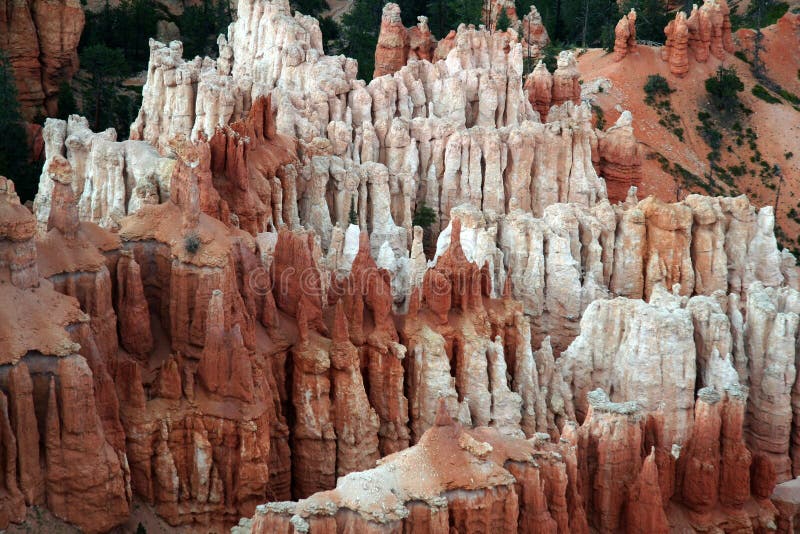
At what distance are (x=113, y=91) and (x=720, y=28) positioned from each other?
128 feet

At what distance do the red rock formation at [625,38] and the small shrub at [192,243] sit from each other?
52.1 m

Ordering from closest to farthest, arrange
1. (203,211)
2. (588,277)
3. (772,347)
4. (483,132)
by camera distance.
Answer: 1. (203,211)
2. (772,347)
3. (588,277)
4. (483,132)

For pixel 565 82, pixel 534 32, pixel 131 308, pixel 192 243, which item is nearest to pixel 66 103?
pixel 565 82

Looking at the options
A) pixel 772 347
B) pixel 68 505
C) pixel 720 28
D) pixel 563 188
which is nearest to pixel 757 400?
pixel 772 347

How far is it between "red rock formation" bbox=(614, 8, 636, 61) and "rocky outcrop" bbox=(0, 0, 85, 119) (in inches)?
1260

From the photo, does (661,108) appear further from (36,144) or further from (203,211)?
(203,211)

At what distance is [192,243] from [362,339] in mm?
5875

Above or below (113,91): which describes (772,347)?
below

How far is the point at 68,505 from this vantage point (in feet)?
111

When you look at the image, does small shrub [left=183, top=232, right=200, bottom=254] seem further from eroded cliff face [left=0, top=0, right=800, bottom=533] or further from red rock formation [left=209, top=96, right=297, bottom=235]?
red rock formation [left=209, top=96, right=297, bottom=235]

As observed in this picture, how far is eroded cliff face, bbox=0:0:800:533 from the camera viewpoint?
1319 inches

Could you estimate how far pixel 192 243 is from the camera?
1513 inches

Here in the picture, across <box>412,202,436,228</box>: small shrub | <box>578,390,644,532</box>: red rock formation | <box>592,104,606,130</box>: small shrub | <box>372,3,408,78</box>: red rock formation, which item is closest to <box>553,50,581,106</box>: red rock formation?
<box>592,104,606,130</box>: small shrub

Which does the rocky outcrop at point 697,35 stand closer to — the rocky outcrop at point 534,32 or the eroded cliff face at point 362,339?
the rocky outcrop at point 534,32
